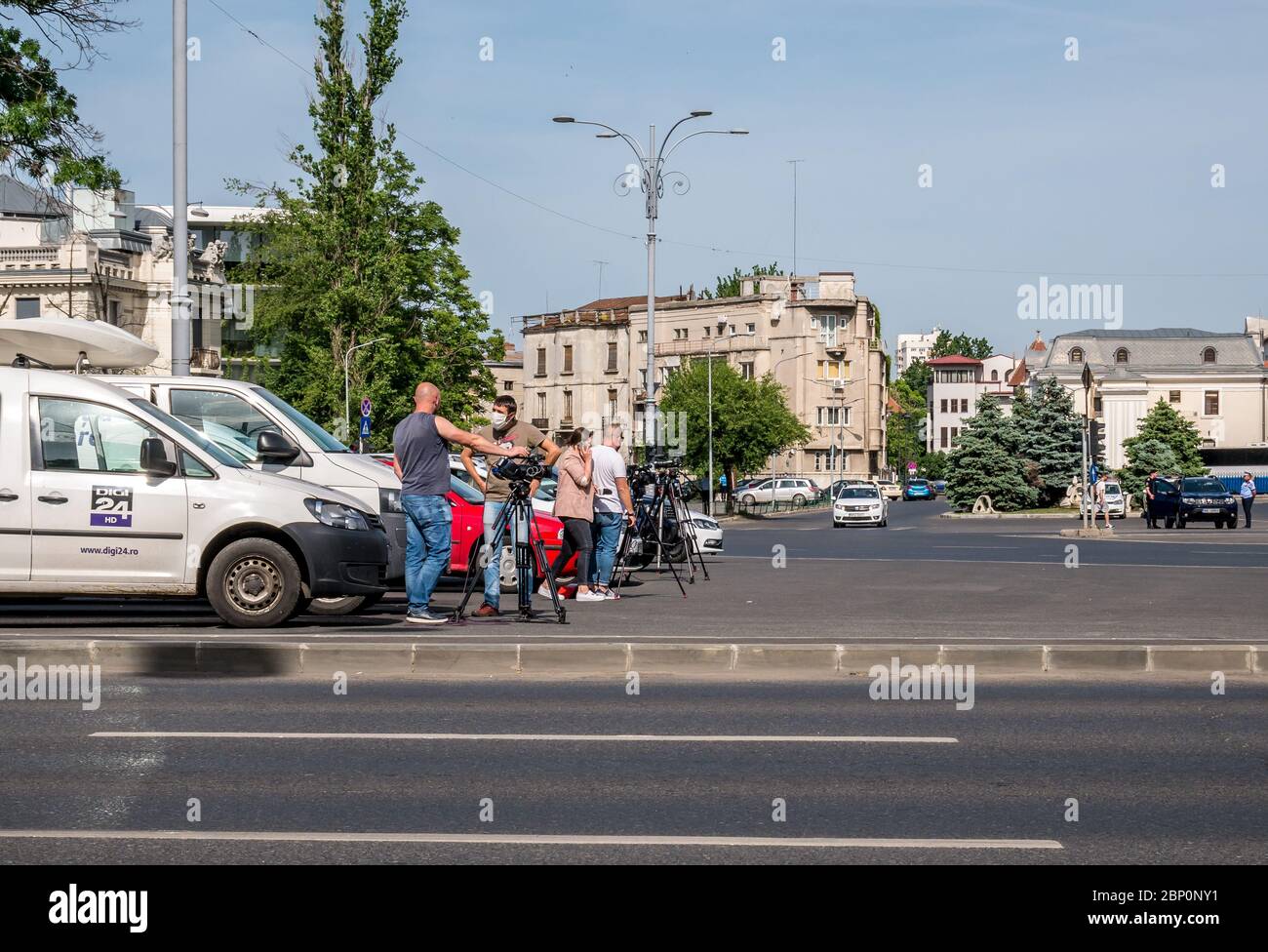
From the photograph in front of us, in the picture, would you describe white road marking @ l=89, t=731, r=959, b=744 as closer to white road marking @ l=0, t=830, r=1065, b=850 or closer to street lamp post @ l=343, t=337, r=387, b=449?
white road marking @ l=0, t=830, r=1065, b=850

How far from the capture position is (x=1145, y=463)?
93.6m

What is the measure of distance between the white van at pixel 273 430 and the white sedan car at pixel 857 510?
3890cm

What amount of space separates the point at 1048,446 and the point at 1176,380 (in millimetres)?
58155

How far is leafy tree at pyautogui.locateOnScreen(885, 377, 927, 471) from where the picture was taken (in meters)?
155

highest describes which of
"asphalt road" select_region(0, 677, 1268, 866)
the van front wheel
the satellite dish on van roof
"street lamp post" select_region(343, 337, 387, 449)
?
"street lamp post" select_region(343, 337, 387, 449)

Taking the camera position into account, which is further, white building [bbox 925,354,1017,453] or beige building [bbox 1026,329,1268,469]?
white building [bbox 925,354,1017,453]

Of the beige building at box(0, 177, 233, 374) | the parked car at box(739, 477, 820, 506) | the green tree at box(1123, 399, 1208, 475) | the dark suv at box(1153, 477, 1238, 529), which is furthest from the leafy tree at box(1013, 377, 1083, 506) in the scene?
the beige building at box(0, 177, 233, 374)

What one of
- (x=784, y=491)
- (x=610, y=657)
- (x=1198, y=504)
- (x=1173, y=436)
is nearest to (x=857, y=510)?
(x=1198, y=504)

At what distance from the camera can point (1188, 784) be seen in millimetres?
7496

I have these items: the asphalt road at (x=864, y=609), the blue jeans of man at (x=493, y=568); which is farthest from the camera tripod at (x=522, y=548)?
the asphalt road at (x=864, y=609)

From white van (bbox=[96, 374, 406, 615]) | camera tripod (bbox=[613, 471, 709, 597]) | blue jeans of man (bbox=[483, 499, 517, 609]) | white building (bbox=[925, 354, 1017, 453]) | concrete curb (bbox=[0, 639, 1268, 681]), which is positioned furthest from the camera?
white building (bbox=[925, 354, 1017, 453])

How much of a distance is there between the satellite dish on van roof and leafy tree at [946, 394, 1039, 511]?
5808 centimetres
